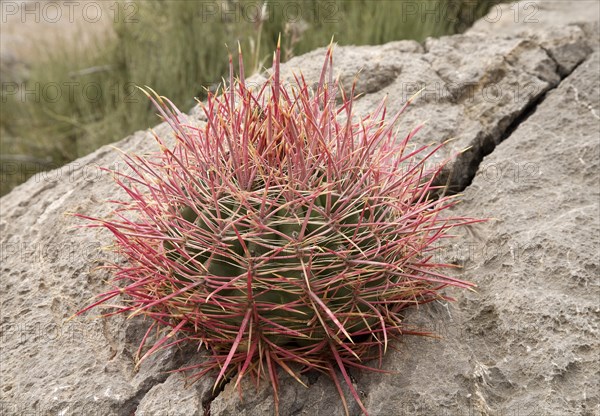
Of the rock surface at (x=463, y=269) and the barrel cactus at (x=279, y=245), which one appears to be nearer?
the barrel cactus at (x=279, y=245)

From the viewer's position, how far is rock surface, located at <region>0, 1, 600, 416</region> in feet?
6.75

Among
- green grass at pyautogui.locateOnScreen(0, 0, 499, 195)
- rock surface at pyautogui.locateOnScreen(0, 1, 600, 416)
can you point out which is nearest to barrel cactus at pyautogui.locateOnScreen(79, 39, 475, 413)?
rock surface at pyautogui.locateOnScreen(0, 1, 600, 416)

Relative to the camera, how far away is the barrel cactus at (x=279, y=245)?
→ 181 cm

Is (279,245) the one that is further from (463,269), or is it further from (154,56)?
(154,56)

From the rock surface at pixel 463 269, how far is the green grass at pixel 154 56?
1.07m

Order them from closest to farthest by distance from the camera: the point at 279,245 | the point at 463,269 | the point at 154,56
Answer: the point at 279,245, the point at 463,269, the point at 154,56

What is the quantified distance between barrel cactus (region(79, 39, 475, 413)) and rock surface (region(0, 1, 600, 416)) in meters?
0.15

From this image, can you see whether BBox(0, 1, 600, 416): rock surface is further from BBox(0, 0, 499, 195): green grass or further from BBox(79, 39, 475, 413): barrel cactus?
BBox(0, 0, 499, 195): green grass

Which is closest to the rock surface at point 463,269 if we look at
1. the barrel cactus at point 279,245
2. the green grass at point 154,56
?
the barrel cactus at point 279,245

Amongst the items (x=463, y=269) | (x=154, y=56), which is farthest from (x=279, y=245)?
(x=154, y=56)

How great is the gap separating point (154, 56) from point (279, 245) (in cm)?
329

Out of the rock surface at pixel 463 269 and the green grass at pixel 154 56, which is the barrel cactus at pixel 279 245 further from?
the green grass at pixel 154 56

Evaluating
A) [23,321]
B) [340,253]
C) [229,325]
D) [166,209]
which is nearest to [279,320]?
[229,325]

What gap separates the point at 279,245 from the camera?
1819 mm
